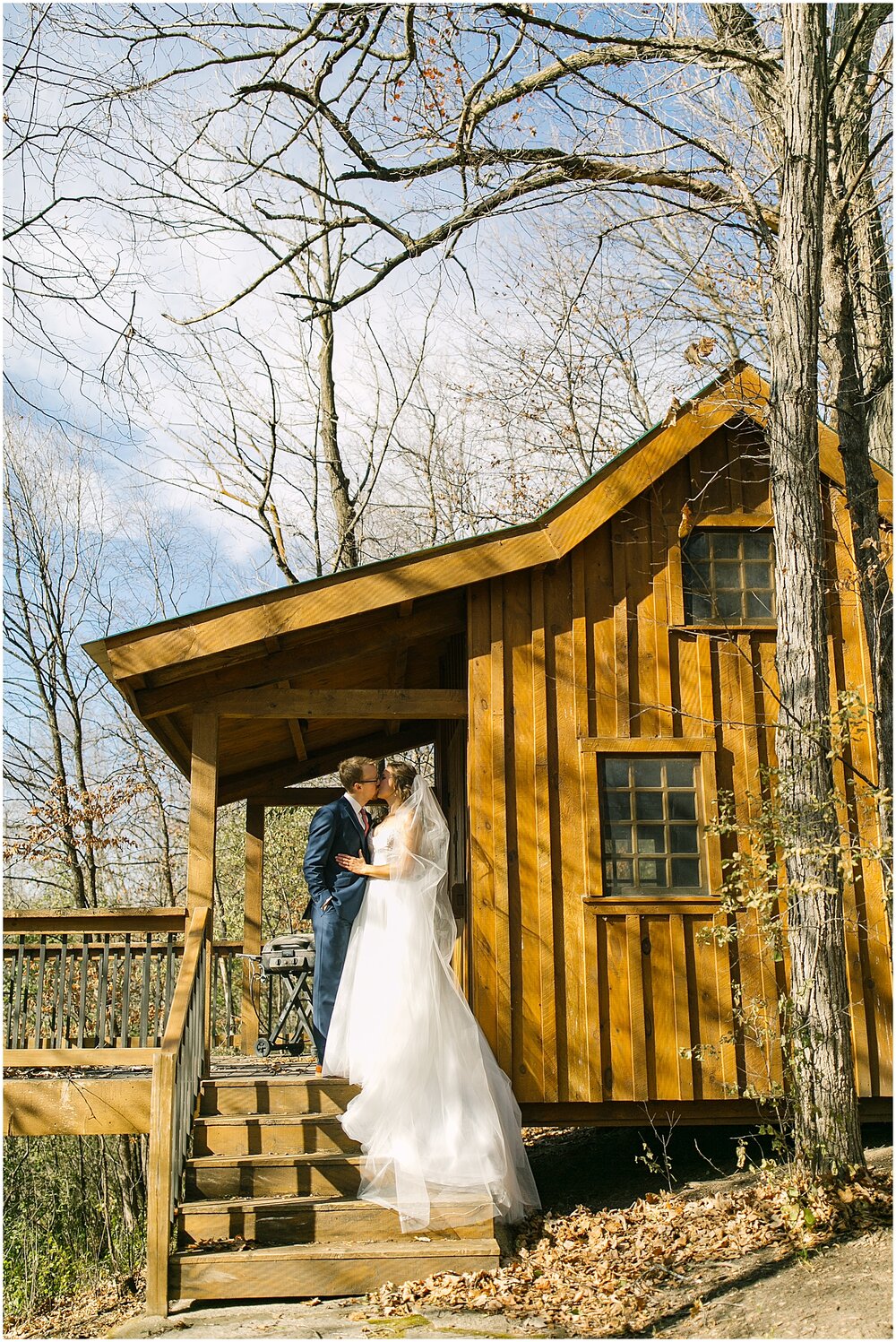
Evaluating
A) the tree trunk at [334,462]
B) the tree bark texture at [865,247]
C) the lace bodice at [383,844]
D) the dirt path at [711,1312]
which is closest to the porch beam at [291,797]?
the lace bodice at [383,844]

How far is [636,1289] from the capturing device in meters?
5.80

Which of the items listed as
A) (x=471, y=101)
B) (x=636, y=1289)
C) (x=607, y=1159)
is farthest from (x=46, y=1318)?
(x=471, y=101)

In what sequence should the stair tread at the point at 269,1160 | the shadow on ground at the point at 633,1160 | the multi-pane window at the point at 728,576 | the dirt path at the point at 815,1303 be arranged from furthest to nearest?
the multi-pane window at the point at 728,576 → the shadow on ground at the point at 633,1160 → the stair tread at the point at 269,1160 → the dirt path at the point at 815,1303

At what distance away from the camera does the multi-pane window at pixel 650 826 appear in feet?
26.1

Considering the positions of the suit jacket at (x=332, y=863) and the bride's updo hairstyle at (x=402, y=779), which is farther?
the bride's updo hairstyle at (x=402, y=779)

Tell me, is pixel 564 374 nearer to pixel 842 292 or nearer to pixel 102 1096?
pixel 842 292

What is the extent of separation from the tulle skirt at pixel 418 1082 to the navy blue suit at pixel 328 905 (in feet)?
0.40

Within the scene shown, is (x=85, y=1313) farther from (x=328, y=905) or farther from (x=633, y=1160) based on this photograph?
(x=633, y=1160)

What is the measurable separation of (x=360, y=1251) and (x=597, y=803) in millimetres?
3401

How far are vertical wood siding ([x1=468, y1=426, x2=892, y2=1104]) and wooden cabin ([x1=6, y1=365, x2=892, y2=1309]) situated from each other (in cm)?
2

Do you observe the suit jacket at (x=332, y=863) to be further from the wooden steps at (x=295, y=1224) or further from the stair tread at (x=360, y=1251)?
the stair tread at (x=360, y=1251)

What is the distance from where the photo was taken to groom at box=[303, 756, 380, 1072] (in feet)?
24.0

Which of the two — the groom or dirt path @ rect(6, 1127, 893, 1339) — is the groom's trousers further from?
dirt path @ rect(6, 1127, 893, 1339)

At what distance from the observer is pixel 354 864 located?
7.45 m
